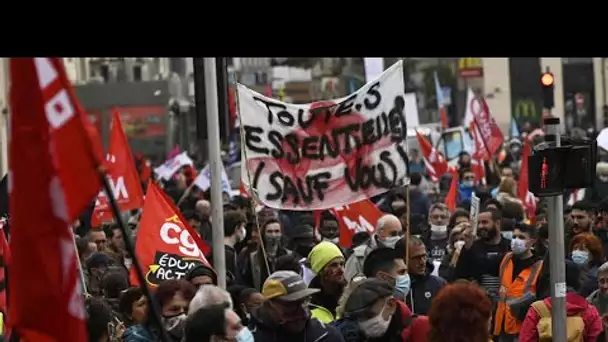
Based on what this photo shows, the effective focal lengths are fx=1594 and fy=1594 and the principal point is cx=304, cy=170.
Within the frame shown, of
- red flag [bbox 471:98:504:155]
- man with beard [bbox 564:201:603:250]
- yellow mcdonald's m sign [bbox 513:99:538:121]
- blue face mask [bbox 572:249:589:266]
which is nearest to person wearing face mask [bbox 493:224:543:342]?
blue face mask [bbox 572:249:589:266]

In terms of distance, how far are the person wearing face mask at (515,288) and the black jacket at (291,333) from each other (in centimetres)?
273

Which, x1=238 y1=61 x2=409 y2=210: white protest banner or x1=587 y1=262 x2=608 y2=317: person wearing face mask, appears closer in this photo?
x1=587 y1=262 x2=608 y2=317: person wearing face mask

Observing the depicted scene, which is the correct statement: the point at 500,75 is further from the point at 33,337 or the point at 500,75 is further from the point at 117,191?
the point at 33,337

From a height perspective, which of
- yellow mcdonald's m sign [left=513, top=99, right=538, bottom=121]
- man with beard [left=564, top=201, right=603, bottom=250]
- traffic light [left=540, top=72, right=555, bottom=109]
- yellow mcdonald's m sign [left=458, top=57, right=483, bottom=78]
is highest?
traffic light [left=540, top=72, right=555, bottom=109]

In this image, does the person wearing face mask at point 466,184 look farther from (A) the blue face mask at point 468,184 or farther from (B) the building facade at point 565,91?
(B) the building facade at point 565,91

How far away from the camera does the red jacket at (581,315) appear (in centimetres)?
838

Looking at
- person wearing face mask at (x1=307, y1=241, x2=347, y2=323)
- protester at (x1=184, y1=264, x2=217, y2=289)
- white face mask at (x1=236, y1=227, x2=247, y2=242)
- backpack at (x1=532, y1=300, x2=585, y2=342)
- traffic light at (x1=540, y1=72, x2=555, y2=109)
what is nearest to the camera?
protester at (x1=184, y1=264, x2=217, y2=289)

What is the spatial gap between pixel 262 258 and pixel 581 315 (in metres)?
3.26

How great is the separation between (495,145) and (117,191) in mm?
9264

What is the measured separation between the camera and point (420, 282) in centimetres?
924

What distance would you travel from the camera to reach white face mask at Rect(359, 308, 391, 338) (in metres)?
7.22

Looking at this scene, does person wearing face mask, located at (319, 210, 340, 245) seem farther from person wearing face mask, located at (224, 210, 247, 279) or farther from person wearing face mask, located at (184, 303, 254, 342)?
person wearing face mask, located at (184, 303, 254, 342)
